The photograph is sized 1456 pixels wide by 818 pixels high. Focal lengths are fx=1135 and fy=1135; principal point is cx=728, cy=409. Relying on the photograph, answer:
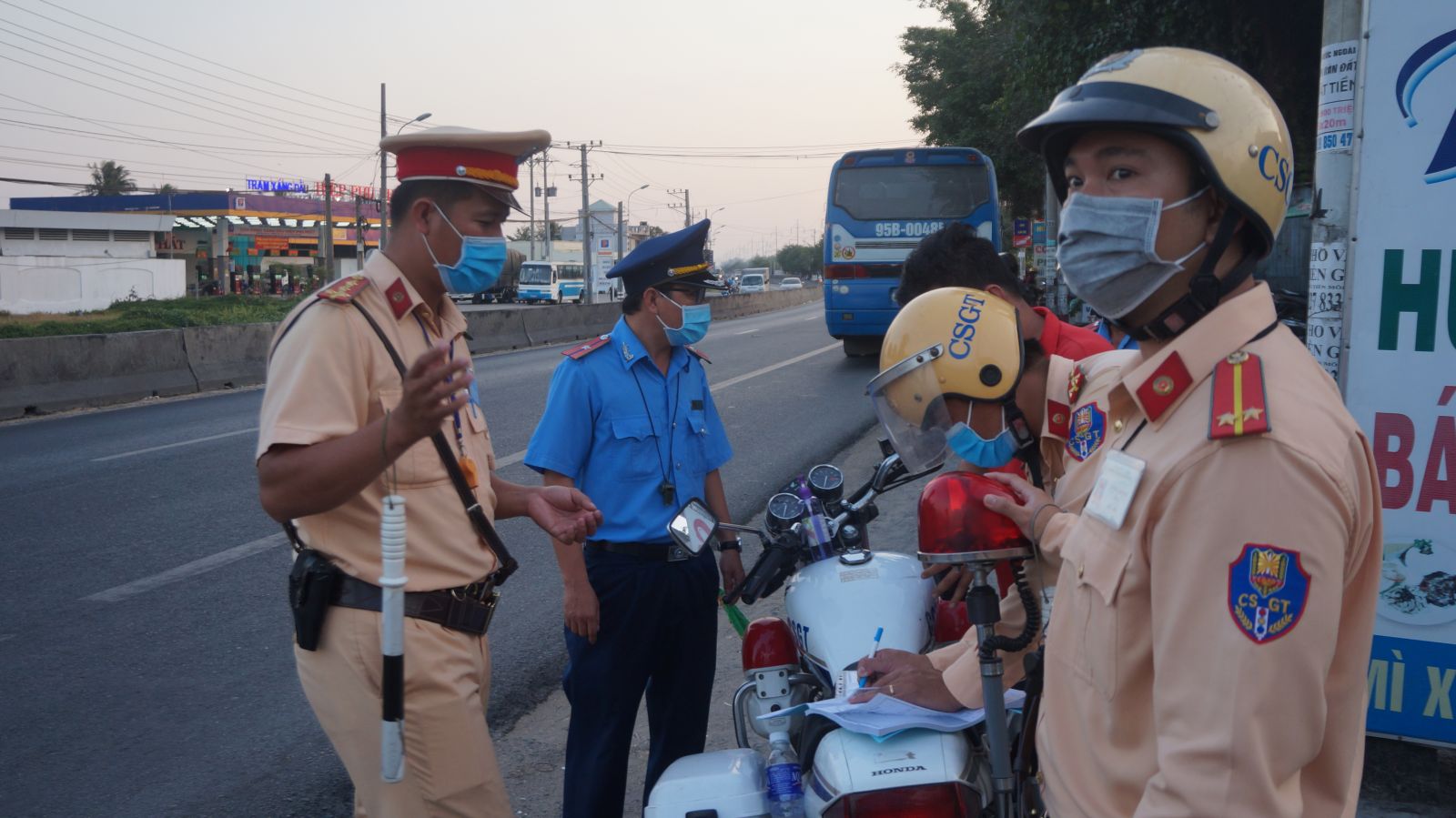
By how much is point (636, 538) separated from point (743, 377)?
1368 cm

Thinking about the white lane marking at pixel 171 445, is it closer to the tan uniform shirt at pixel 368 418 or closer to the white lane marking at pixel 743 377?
the white lane marking at pixel 743 377

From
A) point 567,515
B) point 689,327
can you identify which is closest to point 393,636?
point 567,515

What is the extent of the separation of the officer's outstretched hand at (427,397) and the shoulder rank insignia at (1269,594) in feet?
4.08

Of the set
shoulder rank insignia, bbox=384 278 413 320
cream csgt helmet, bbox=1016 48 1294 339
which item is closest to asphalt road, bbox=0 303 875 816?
shoulder rank insignia, bbox=384 278 413 320

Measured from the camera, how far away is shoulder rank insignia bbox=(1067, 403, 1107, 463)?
1.94m

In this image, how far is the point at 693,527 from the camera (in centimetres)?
311

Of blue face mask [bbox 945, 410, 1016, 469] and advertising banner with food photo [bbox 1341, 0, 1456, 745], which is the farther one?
advertising banner with food photo [bbox 1341, 0, 1456, 745]

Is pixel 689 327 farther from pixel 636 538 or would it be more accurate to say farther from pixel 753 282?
pixel 753 282

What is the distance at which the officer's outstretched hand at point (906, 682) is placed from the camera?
2.31m

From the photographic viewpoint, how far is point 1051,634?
1679 mm

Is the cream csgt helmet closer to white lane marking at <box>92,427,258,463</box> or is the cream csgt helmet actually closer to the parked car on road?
white lane marking at <box>92,427,258,463</box>

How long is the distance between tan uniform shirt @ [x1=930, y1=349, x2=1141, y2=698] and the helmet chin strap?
0.51 meters

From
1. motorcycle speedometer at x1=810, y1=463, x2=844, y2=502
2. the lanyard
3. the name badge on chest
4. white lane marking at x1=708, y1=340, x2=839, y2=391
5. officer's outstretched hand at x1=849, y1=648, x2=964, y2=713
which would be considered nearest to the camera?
the name badge on chest

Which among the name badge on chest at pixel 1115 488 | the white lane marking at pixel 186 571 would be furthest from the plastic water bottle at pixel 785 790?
the white lane marking at pixel 186 571
